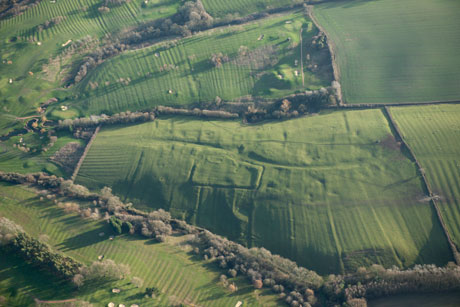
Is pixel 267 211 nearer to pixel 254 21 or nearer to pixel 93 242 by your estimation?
pixel 93 242

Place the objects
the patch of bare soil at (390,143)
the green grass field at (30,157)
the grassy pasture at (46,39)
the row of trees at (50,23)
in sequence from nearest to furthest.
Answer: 1. the patch of bare soil at (390,143)
2. the green grass field at (30,157)
3. the grassy pasture at (46,39)
4. the row of trees at (50,23)

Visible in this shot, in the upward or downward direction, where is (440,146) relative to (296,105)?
downward

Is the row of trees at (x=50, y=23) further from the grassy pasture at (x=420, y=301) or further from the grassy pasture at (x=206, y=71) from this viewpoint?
the grassy pasture at (x=420, y=301)

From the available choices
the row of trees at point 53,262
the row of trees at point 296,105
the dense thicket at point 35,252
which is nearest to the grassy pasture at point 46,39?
the dense thicket at point 35,252

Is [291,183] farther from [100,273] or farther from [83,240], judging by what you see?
[83,240]

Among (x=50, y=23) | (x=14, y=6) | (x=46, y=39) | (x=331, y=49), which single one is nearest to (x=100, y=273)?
(x=46, y=39)

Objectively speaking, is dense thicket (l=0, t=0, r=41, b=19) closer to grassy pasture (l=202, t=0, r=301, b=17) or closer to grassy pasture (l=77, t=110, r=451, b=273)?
grassy pasture (l=77, t=110, r=451, b=273)

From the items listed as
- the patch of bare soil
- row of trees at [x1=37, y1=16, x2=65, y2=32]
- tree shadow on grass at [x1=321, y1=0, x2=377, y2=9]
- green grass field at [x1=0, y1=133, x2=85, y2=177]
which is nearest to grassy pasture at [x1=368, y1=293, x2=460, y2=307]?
the patch of bare soil
